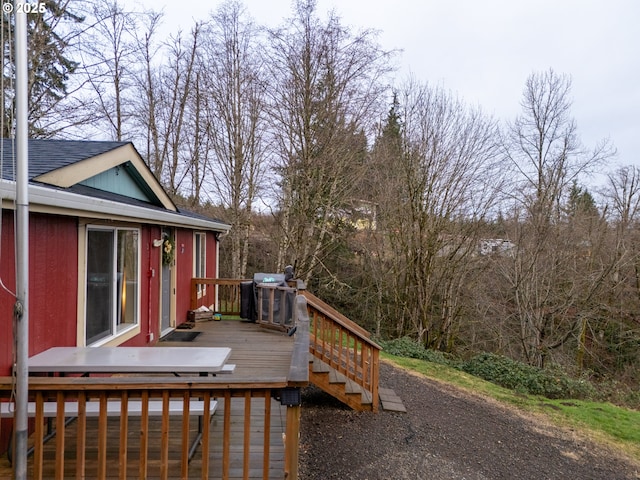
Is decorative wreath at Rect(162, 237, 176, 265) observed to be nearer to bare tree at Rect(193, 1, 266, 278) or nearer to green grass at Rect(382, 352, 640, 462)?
green grass at Rect(382, 352, 640, 462)

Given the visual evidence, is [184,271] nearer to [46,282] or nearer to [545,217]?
[46,282]

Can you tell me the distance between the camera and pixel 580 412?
728 centimetres

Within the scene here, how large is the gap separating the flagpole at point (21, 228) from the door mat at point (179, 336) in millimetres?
4381

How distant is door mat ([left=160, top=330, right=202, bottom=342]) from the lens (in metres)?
6.49

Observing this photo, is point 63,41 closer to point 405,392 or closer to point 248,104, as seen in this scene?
point 248,104

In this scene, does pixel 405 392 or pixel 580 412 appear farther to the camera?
pixel 580 412

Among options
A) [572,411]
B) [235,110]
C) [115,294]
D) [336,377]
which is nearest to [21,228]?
[115,294]

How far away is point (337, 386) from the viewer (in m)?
5.11

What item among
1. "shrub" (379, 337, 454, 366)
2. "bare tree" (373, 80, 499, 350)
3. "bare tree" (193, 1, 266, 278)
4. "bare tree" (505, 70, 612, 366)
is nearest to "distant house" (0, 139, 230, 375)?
"shrub" (379, 337, 454, 366)

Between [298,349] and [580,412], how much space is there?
7053 mm

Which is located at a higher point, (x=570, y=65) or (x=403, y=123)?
(x=570, y=65)

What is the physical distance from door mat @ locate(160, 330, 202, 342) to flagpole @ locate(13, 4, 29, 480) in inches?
172

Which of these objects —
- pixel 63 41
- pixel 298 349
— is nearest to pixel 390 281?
pixel 298 349

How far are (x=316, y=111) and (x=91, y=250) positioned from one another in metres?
9.92
